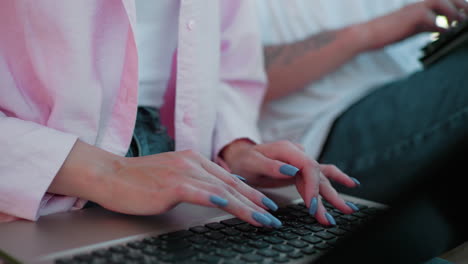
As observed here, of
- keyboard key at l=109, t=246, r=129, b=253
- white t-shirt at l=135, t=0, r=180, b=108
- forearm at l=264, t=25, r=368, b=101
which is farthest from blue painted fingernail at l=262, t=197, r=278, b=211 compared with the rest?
forearm at l=264, t=25, r=368, b=101

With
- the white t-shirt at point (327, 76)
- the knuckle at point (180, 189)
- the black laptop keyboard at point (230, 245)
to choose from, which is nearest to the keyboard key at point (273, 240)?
the black laptop keyboard at point (230, 245)

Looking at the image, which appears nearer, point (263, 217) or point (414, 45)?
point (263, 217)

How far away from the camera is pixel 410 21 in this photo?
1.25m

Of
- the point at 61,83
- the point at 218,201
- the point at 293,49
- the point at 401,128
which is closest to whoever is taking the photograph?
the point at 218,201

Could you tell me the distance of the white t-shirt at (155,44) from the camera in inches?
31.8

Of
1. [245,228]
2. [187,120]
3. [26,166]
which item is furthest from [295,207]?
[26,166]

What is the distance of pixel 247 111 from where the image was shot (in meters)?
1.02

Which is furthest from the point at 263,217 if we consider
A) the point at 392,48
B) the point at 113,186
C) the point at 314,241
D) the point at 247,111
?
the point at 392,48

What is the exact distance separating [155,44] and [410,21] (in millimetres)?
762

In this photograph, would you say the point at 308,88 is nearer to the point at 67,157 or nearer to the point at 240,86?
the point at 240,86

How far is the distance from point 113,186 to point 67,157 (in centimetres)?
8

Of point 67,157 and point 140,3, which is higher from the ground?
point 140,3

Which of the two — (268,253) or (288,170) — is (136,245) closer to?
(268,253)

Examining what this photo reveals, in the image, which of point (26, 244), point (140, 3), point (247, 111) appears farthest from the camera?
point (247, 111)
